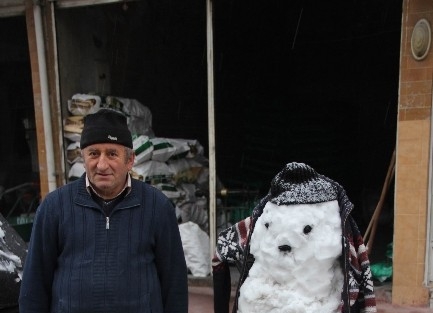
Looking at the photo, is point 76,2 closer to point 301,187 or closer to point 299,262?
point 301,187

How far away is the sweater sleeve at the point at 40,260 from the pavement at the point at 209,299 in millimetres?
2539

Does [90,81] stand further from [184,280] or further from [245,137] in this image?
[184,280]

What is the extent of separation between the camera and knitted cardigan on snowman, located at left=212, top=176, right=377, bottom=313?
6.56ft

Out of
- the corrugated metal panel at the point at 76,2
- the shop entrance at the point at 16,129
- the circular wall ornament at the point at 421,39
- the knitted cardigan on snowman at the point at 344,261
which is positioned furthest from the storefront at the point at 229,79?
the knitted cardigan on snowman at the point at 344,261

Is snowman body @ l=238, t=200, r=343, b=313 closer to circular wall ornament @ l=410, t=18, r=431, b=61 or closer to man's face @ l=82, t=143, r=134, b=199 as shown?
man's face @ l=82, t=143, r=134, b=199

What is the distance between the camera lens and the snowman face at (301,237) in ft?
6.55

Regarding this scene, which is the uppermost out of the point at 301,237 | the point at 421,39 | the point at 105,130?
the point at 421,39

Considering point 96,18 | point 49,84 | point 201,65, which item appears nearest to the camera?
point 49,84

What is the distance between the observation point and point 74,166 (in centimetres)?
504

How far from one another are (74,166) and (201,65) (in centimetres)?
263

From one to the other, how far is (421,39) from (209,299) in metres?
3.15

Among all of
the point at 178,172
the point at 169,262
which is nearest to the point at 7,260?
the point at 169,262

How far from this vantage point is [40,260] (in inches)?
73.2

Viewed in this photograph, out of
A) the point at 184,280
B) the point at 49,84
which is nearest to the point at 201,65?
the point at 49,84
